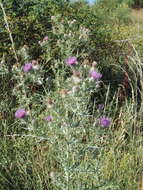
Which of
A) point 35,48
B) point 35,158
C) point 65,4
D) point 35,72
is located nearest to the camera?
point 35,72

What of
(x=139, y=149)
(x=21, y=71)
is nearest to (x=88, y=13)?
(x=139, y=149)

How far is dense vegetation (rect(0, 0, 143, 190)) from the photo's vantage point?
7.04ft

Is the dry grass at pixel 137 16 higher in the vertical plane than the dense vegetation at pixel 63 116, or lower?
lower

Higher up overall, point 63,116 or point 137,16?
point 63,116

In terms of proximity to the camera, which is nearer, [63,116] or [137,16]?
[63,116]

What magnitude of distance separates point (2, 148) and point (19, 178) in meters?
0.28

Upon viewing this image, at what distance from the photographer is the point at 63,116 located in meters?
2.16

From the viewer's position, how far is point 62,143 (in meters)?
2.23

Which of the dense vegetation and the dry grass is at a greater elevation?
the dense vegetation

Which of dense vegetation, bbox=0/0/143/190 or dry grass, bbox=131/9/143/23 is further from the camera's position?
dry grass, bbox=131/9/143/23

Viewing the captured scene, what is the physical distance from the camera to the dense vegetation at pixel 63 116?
2145 mm

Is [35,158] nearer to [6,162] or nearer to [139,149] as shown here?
[6,162]

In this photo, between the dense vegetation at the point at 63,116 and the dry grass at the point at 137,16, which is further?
the dry grass at the point at 137,16

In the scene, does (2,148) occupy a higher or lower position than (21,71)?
lower
